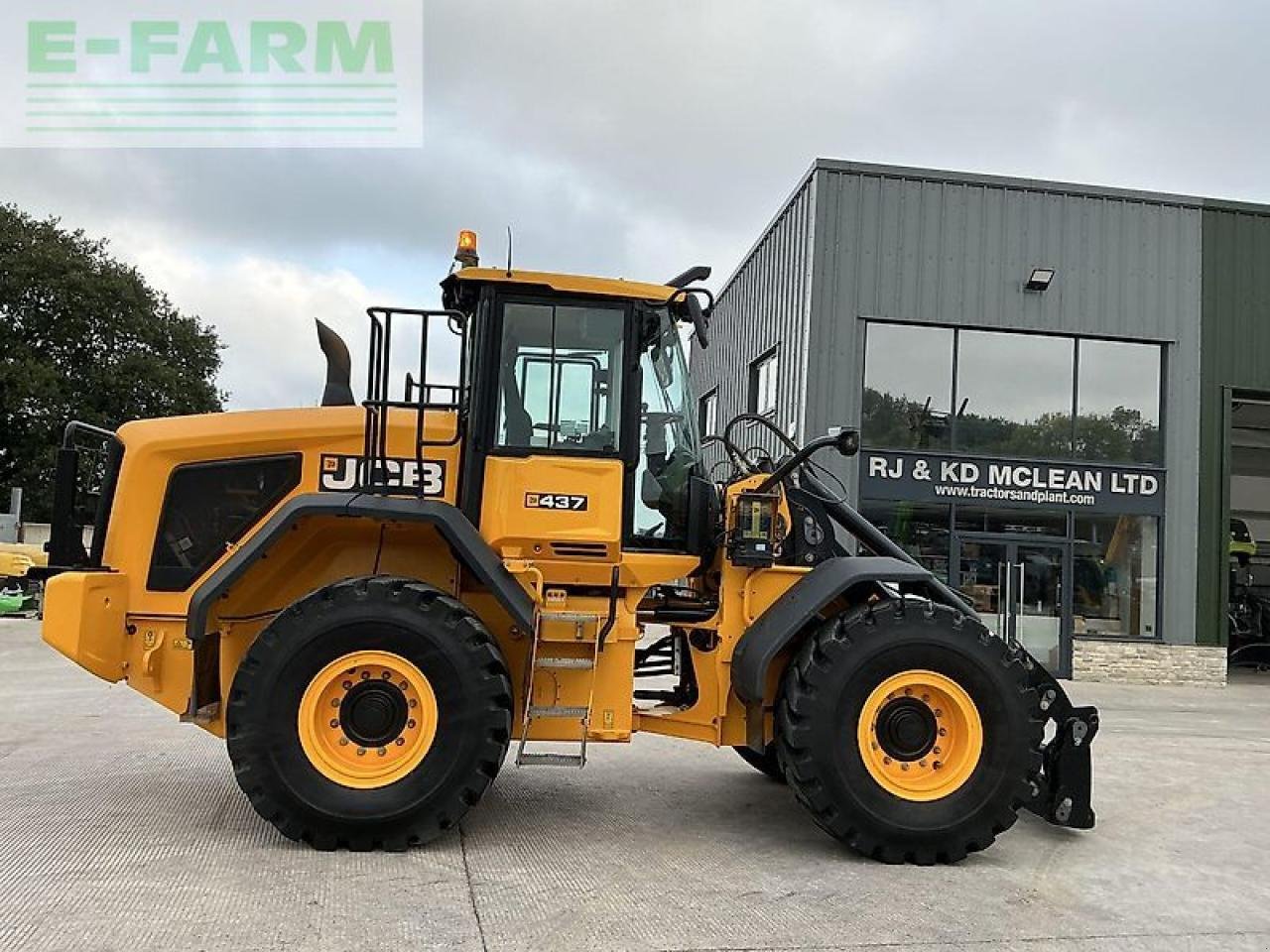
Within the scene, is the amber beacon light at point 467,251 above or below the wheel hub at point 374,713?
above

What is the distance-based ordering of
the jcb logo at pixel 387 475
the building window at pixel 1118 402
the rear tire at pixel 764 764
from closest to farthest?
the jcb logo at pixel 387 475 < the rear tire at pixel 764 764 < the building window at pixel 1118 402

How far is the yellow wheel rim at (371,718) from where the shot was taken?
5031mm

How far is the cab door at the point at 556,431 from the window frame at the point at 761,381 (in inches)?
402

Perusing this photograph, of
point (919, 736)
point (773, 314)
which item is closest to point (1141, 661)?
point (773, 314)

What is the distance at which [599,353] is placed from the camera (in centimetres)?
557

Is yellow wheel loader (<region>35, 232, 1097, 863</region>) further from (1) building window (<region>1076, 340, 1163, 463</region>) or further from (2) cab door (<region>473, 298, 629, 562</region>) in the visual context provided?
(1) building window (<region>1076, 340, 1163, 463</region>)

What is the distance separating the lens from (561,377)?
18.1 feet

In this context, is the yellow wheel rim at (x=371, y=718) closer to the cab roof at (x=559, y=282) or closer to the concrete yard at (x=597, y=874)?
the concrete yard at (x=597, y=874)

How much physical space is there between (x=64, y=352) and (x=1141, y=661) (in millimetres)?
36084

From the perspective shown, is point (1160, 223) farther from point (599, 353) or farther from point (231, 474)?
point (231, 474)

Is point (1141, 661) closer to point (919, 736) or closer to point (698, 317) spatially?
point (919, 736)

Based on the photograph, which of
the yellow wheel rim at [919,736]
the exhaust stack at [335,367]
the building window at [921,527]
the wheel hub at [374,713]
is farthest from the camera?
the building window at [921,527]

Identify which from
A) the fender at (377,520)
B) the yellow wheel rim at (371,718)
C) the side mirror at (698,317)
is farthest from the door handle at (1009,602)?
the yellow wheel rim at (371,718)

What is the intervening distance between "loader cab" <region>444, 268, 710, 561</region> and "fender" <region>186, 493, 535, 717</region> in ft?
0.53
